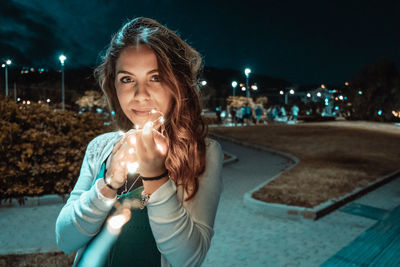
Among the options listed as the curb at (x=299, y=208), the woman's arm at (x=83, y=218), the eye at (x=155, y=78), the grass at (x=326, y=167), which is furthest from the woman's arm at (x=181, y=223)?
the grass at (x=326, y=167)

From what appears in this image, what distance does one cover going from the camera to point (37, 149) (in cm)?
736

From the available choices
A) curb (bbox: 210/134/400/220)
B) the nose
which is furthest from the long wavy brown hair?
curb (bbox: 210/134/400/220)

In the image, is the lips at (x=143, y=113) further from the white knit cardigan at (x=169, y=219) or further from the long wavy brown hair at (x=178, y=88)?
the white knit cardigan at (x=169, y=219)

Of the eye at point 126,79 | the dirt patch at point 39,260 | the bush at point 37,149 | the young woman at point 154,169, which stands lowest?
the dirt patch at point 39,260

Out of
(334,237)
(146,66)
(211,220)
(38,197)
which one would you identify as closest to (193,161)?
(211,220)

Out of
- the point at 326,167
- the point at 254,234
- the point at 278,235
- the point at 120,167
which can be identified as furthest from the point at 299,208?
the point at 120,167

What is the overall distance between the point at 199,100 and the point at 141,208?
0.74m

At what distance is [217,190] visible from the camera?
1.78 meters

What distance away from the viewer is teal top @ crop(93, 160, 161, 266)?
165 cm

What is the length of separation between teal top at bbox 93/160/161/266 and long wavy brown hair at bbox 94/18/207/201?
265mm

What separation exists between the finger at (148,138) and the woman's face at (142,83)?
459 millimetres

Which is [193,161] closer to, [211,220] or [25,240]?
[211,220]

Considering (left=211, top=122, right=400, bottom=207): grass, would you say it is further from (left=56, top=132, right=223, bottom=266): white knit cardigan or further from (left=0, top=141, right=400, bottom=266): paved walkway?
(left=56, top=132, right=223, bottom=266): white knit cardigan

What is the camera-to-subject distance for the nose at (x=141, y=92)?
1.69 m
